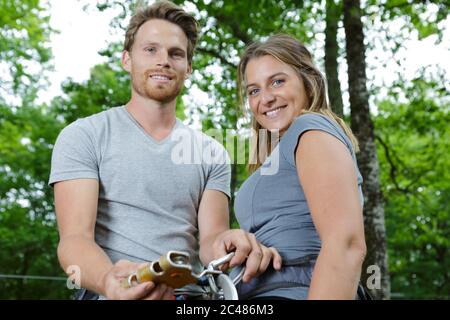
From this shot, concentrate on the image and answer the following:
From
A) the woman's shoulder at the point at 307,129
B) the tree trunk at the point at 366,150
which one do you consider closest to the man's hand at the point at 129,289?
the woman's shoulder at the point at 307,129

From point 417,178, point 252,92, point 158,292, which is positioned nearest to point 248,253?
point 158,292

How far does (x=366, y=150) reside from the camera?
7.60 metres

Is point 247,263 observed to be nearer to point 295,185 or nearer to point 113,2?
point 295,185

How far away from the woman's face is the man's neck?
620mm

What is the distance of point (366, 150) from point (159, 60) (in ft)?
17.5

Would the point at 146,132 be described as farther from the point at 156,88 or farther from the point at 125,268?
the point at 125,268

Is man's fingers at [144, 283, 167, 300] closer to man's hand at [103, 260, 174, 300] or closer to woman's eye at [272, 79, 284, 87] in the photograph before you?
man's hand at [103, 260, 174, 300]

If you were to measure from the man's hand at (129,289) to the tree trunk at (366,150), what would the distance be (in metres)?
5.53

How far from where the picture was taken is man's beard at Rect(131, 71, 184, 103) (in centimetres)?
275

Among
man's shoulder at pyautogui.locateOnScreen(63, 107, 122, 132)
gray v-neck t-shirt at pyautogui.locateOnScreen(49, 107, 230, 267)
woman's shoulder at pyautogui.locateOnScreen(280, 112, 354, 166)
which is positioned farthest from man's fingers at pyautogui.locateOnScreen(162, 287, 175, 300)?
man's shoulder at pyautogui.locateOnScreen(63, 107, 122, 132)

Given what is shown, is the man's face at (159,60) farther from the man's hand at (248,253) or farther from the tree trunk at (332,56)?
the tree trunk at (332,56)

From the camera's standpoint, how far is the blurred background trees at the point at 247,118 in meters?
8.12
